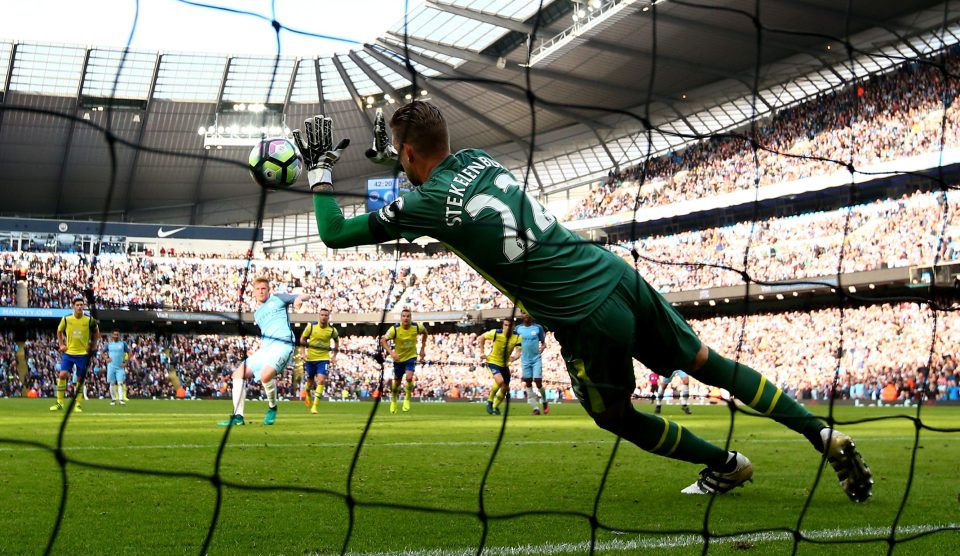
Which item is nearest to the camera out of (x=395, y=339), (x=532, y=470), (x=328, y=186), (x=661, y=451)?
(x=328, y=186)

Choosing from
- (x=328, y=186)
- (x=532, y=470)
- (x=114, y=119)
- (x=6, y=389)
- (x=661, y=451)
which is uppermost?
(x=114, y=119)

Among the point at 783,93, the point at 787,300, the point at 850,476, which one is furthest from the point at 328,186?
the point at 783,93

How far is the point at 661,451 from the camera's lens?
14.7 feet

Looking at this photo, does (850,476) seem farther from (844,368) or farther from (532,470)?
(844,368)

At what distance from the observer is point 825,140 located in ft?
113

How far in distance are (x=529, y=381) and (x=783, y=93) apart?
2616 centimetres

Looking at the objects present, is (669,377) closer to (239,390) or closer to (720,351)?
(239,390)

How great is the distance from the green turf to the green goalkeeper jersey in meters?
0.91

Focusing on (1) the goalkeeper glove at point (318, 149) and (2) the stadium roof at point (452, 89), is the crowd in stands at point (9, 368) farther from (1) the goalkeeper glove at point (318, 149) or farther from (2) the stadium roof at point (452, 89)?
(1) the goalkeeper glove at point (318, 149)

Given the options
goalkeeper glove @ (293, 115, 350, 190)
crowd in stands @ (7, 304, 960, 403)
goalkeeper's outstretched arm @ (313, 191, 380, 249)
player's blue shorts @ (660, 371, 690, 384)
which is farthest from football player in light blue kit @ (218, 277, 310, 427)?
crowd in stands @ (7, 304, 960, 403)

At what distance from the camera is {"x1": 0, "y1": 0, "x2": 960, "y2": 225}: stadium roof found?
33219 millimetres

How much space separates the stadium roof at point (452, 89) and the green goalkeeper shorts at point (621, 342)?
26.2m

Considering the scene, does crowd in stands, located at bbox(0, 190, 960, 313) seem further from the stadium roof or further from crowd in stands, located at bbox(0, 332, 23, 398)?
the stadium roof

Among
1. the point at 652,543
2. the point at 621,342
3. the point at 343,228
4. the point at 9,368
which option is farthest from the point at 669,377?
the point at 9,368
